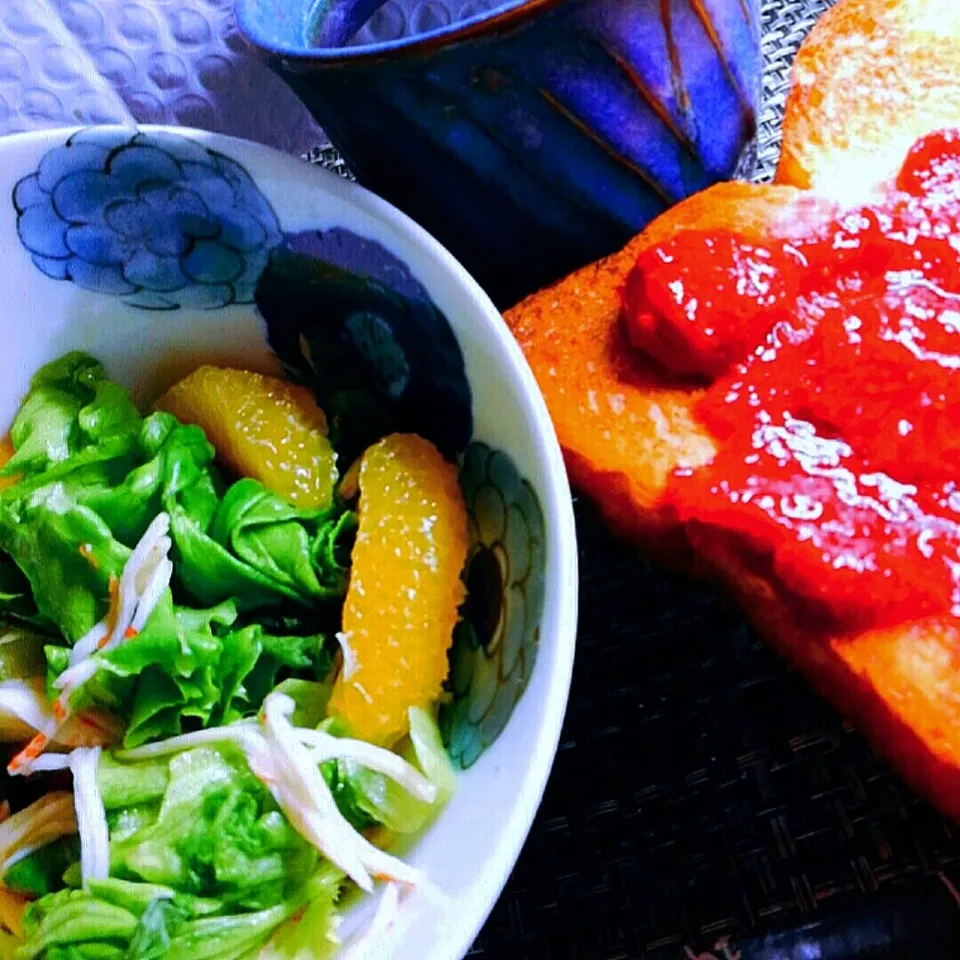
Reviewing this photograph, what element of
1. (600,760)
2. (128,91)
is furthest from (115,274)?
(600,760)

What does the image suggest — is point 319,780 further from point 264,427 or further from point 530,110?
point 530,110

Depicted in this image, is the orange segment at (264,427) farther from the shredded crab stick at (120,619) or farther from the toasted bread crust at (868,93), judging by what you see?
the toasted bread crust at (868,93)

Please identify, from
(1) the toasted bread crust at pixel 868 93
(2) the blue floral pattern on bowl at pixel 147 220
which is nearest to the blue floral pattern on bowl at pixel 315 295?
(2) the blue floral pattern on bowl at pixel 147 220

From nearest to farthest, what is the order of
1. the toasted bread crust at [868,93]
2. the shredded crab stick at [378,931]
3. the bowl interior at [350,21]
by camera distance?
the shredded crab stick at [378,931]
the bowl interior at [350,21]
the toasted bread crust at [868,93]

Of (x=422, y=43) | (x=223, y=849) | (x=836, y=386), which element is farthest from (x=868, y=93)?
(x=223, y=849)

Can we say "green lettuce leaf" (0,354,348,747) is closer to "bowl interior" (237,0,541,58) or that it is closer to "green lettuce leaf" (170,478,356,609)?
"green lettuce leaf" (170,478,356,609)
